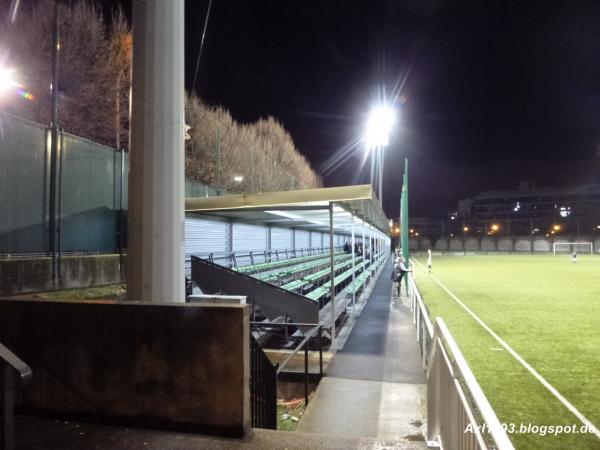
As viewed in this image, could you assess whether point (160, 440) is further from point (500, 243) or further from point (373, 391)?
point (500, 243)

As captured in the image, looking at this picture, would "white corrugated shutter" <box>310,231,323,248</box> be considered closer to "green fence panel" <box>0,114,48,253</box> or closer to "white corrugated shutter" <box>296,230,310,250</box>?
"white corrugated shutter" <box>296,230,310,250</box>

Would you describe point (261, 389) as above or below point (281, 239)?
below

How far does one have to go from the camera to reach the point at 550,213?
10494cm

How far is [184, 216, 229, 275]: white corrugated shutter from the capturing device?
11.1m

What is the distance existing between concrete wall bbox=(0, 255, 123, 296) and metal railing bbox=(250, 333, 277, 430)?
4.79 metres

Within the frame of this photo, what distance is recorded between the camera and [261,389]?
4301mm

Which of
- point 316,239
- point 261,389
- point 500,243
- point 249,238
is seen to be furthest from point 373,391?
point 500,243

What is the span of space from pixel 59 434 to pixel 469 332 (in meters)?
8.70

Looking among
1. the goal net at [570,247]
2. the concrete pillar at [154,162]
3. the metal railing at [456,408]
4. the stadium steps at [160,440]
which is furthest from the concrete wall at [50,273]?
the goal net at [570,247]

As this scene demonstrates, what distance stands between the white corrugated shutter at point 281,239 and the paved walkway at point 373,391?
8779 millimetres

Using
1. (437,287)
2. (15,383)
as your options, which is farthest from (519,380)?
(437,287)

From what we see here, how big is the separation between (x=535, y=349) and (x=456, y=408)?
21.9ft

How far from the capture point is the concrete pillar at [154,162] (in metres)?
3.70

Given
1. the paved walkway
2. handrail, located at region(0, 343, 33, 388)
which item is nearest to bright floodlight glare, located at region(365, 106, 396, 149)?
the paved walkway
